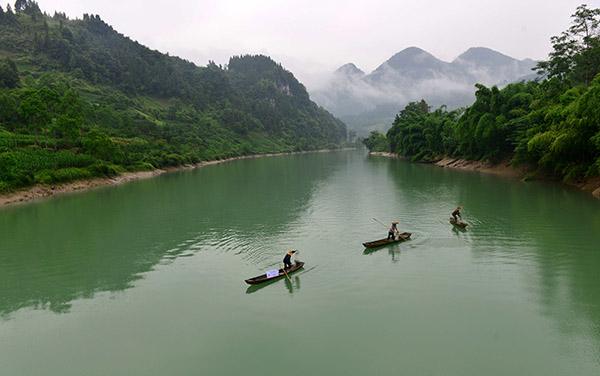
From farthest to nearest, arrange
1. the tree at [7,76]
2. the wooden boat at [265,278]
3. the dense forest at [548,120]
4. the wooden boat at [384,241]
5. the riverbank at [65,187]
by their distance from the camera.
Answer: the tree at [7,76] < the riverbank at [65,187] < the dense forest at [548,120] < the wooden boat at [384,241] < the wooden boat at [265,278]

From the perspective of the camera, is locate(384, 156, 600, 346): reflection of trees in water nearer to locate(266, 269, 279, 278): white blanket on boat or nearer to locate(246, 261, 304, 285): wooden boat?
locate(246, 261, 304, 285): wooden boat

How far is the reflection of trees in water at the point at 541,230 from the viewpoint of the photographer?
18875 mm

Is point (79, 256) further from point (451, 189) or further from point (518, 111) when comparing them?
point (518, 111)

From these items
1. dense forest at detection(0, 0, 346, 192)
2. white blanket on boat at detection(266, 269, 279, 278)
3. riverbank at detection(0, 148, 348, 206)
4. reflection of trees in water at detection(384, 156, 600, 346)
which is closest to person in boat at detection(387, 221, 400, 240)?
reflection of trees in water at detection(384, 156, 600, 346)

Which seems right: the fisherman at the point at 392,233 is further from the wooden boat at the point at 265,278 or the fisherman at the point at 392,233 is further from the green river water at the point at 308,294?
the wooden boat at the point at 265,278

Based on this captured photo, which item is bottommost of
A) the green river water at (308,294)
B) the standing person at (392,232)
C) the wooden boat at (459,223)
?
the green river water at (308,294)

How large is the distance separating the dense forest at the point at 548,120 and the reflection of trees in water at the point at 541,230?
409 centimetres

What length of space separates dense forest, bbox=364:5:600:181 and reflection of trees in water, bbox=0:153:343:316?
93.7 ft

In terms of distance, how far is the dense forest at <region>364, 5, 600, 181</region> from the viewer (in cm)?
4456

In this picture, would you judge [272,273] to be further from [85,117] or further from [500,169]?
[85,117]

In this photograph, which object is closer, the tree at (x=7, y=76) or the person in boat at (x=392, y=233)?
the person in boat at (x=392, y=233)

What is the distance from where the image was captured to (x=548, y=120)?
175 feet

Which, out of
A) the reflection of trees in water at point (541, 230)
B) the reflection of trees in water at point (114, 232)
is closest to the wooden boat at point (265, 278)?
the reflection of trees in water at point (114, 232)

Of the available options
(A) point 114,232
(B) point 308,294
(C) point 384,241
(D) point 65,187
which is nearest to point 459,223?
(C) point 384,241
